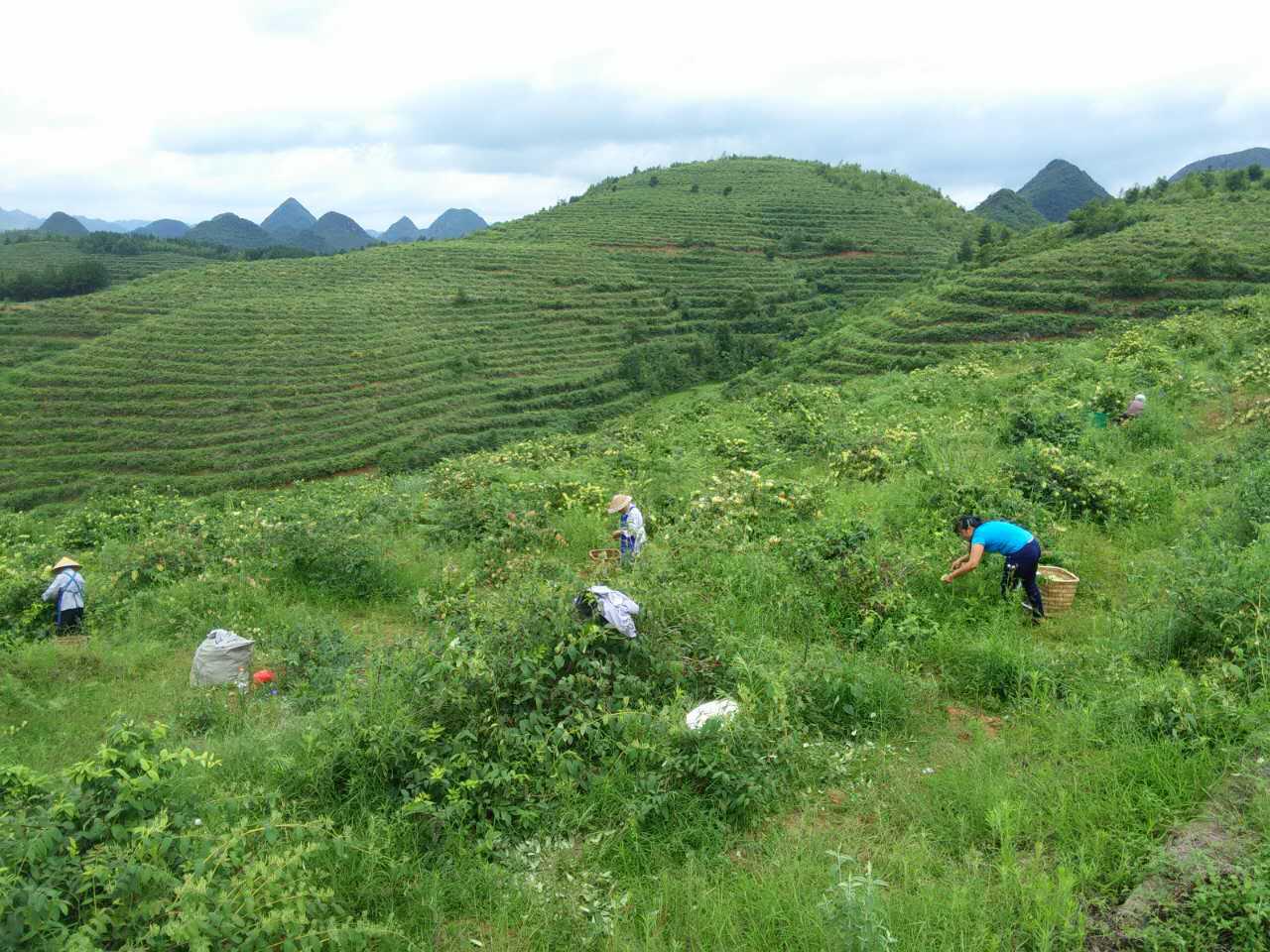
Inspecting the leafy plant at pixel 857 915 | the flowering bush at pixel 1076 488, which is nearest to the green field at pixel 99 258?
the flowering bush at pixel 1076 488

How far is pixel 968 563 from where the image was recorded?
5.46 metres

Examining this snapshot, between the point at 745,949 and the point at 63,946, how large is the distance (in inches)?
89.8

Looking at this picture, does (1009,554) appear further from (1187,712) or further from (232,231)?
(232,231)

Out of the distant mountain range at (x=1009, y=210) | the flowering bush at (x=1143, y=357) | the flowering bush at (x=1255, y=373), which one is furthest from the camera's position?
the distant mountain range at (x=1009, y=210)

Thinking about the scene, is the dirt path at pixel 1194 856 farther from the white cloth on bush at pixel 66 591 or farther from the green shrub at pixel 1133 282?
the green shrub at pixel 1133 282

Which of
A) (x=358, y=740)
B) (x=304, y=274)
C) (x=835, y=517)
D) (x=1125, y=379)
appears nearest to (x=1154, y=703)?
(x=835, y=517)

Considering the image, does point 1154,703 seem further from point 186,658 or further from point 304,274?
point 304,274

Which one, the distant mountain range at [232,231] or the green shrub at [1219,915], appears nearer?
the green shrub at [1219,915]

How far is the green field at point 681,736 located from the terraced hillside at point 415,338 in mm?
27103

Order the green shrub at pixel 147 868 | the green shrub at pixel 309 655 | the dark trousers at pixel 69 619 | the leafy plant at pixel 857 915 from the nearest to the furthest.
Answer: the green shrub at pixel 147 868
the leafy plant at pixel 857 915
the green shrub at pixel 309 655
the dark trousers at pixel 69 619

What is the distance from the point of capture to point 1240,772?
320cm

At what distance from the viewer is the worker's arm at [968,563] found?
5430 millimetres

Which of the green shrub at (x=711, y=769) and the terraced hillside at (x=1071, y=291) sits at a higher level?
the terraced hillside at (x=1071, y=291)

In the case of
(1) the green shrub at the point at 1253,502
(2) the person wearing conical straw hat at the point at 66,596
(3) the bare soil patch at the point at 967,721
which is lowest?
(2) the person wearing conical straw hat at the point at 66,596
